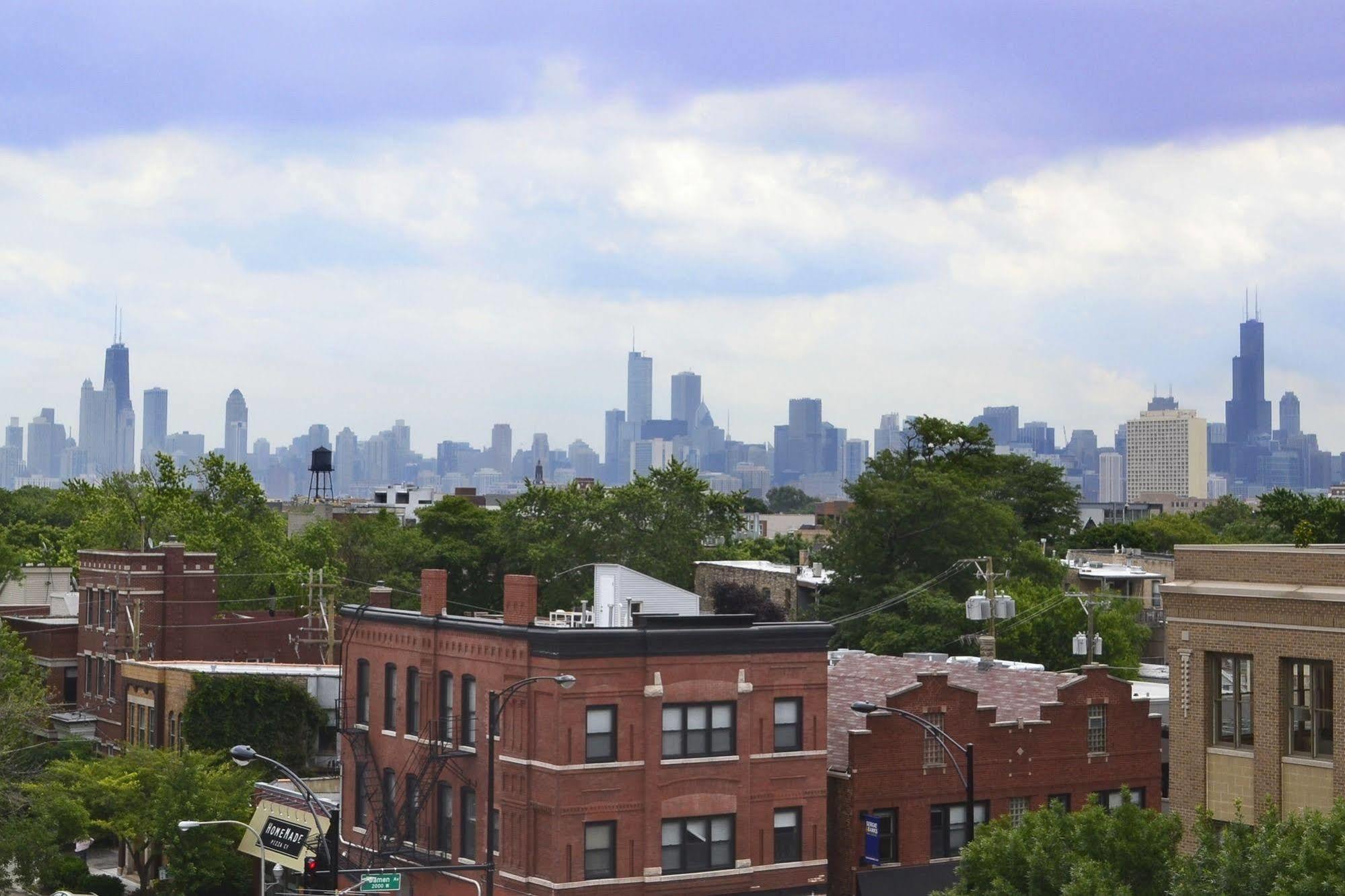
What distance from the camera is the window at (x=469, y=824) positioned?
5031 centimetres

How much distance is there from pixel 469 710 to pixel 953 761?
1393cm

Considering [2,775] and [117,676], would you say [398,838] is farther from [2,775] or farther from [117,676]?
[117,676]

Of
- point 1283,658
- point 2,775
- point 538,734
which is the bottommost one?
point 2,775

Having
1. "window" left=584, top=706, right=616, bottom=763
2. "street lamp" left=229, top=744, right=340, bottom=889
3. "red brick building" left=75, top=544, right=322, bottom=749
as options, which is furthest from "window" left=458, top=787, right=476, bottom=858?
"red brick building" left=75, top=544, right=322, bottom=749

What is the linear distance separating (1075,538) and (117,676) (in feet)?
401

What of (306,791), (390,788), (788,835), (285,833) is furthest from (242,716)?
(306,791)

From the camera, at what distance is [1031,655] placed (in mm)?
87625

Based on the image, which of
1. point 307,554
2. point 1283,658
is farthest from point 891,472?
point 1283,658

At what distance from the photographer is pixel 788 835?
5069cm

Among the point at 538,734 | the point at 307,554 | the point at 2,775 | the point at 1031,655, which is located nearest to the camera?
the point at 538,734

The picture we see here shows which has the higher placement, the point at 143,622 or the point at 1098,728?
the point at 143,622

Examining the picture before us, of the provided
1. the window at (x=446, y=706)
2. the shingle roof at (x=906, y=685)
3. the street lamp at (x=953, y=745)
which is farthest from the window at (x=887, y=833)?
the window at (x=446, y=706)

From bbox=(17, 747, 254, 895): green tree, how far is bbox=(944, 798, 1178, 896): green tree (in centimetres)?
3378

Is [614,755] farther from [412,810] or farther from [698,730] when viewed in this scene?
[412,810]
